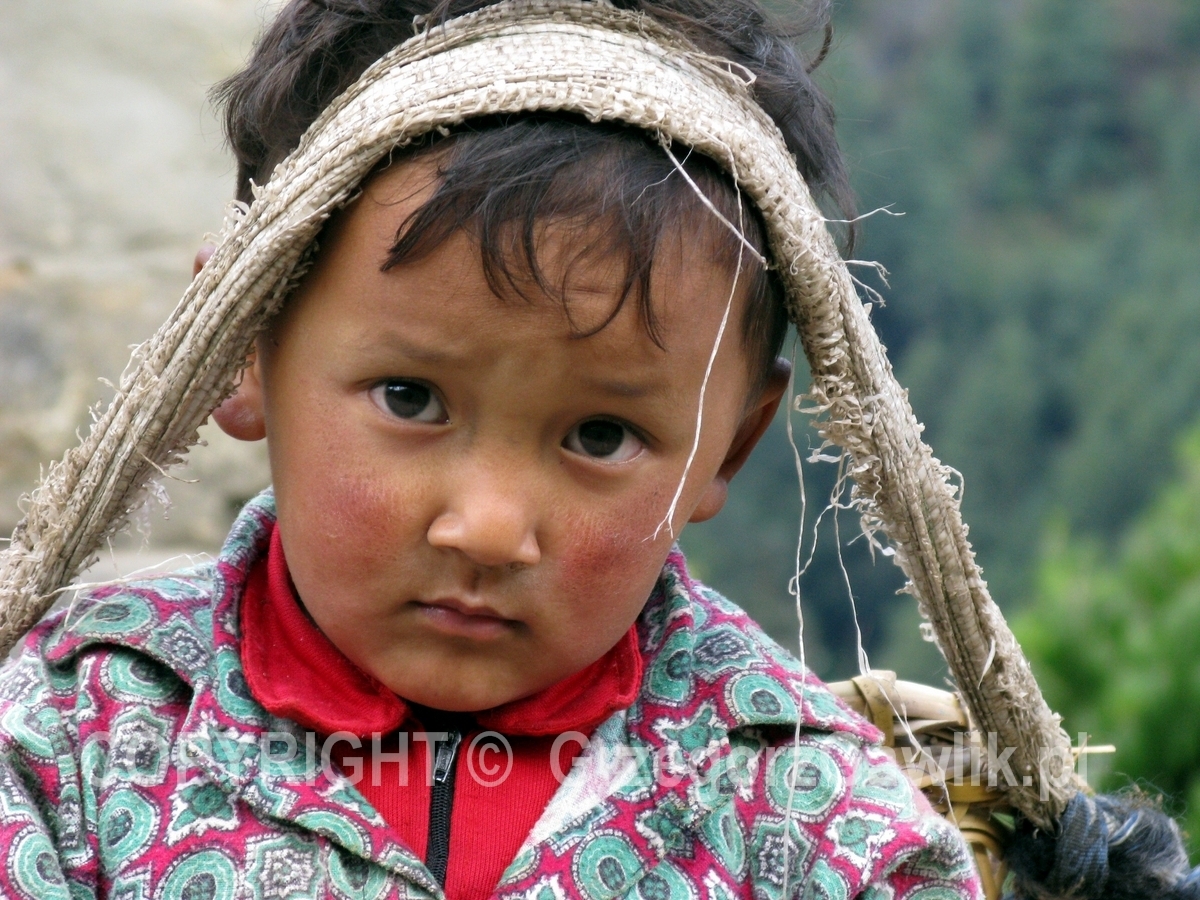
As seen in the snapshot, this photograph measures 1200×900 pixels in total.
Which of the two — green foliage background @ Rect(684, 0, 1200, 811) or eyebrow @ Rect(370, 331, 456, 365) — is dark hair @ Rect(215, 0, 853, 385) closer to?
eyebrow @ Rect(370, 331, 456, 365)

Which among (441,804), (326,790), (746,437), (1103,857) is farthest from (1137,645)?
(326,790)

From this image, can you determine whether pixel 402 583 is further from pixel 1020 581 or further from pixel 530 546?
pixel 1020 581

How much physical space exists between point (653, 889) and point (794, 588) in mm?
330

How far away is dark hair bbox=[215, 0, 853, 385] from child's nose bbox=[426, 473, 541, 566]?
7.4 inches

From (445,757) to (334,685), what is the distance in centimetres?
14

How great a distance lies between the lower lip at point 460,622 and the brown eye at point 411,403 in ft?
0.61

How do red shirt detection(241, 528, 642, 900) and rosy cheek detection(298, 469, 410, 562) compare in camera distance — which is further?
red shirt detection(241, 528, 642, 900)

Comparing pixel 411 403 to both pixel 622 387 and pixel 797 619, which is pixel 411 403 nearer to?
pixel 622 387

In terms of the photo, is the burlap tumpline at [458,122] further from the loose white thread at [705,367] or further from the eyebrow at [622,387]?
the eyebrow at [622,387]

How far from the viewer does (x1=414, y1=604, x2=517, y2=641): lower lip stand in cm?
145

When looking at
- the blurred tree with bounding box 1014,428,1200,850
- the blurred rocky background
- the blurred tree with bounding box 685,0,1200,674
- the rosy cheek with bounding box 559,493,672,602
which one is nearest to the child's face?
the rosy cheek with bounding box 559,493,672,602

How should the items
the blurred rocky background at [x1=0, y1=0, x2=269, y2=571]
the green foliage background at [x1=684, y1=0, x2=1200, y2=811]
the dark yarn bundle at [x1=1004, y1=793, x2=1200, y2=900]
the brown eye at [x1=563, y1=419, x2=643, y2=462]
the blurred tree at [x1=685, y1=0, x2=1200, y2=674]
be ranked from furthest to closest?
the blurred tree at [x1=685, y1=0, x2=1200, y2=674], the green foliage background at [x1=684, y1=0, x2=1200, y2=811], the blurred rocky background at [x1=0, y1=0, x2=269, y2=571], the dark yarn bundle at [x1=1004, y1=793, x2=1200, y2=900], the brown eye at [x1=563, y1=419, x2=643, y2=462]

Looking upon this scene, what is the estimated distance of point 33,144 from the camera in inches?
132

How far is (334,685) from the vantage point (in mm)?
1552
